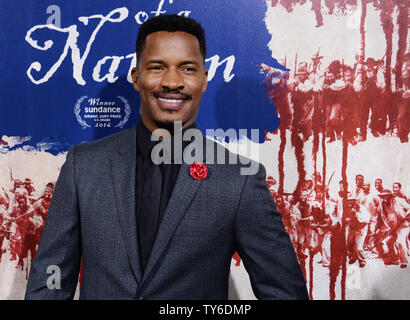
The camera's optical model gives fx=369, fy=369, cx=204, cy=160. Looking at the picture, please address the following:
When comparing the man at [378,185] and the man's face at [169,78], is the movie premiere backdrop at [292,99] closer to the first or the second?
the man at [378,185]

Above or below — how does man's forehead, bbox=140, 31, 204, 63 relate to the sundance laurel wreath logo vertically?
above

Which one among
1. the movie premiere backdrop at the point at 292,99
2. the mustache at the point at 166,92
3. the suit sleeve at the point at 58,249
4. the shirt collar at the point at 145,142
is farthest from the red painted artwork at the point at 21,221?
the mustache at the point at 166,92

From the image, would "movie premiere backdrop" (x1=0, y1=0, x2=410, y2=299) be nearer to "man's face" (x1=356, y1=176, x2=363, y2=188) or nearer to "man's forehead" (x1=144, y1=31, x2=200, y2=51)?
"man's face" (x1=356, y1=176, x2=363, y2=188)

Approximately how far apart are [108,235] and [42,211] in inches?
32.2

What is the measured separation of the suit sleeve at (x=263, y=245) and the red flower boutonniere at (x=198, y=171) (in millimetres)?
127

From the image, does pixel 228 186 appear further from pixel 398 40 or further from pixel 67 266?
pixel 398 40

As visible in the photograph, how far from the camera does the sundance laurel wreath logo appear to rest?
1.65 metres

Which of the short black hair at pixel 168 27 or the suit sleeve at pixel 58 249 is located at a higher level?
the short black hair at pixel 168 27

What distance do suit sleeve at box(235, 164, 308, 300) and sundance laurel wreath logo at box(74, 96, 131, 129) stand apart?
0.78 metres

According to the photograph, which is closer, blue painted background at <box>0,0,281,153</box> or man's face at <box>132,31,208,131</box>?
man's face at <box>132,31,208,131</box>

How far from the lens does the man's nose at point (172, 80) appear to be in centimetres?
111

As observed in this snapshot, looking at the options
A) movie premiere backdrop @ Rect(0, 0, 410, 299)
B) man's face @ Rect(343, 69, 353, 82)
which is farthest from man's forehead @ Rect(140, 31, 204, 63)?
man's face @ Rect(343, 69, 353, 82)

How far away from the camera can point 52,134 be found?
5.49ft

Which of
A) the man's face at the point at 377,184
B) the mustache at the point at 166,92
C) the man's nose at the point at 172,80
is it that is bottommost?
the man's face at the point at 377,184
